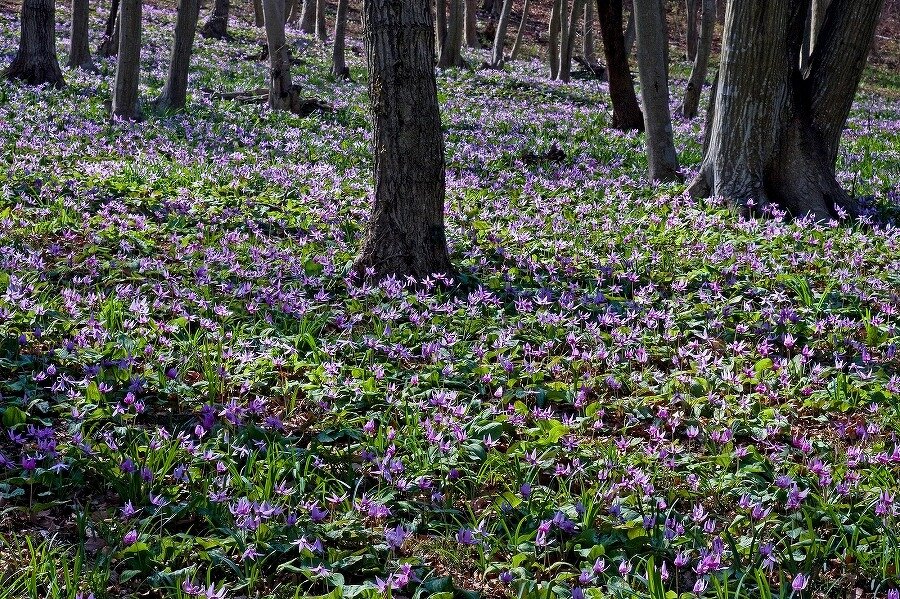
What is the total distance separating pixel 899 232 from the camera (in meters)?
7.57

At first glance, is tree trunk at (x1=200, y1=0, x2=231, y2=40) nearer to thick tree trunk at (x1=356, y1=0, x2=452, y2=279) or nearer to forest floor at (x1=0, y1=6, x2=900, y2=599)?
forest floor at (x1=0, y1=6, x2=900, y2=599)

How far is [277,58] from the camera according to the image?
44.4ft

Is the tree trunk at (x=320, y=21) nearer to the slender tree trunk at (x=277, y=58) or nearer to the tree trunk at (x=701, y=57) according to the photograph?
the slender tree trunk at (x=277, y=58)

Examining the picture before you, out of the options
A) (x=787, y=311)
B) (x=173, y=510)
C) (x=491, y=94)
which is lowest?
(x=173, y=510)

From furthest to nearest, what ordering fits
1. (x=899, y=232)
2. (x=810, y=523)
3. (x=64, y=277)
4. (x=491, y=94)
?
1. (x=491, y=94)
2. (x=899, y=232)
3. (x=64, y=277)
4. (x=810, y=523)

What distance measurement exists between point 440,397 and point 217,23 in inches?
1033

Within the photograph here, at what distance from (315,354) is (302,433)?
2.52 feet

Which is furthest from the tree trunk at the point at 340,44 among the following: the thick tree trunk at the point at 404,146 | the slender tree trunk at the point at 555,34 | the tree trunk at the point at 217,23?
the thick tree trunk at the point at 404,146

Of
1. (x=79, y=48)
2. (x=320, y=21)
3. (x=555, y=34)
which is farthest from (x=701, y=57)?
(x=320, y=21)

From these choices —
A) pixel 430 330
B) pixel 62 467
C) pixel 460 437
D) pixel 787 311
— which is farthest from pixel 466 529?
pixel 787 311

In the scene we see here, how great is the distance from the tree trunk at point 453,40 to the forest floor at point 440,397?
52.6 feet

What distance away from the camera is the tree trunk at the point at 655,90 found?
362 inches

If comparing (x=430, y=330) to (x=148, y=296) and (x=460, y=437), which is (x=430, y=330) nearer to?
(x=460, y=437)

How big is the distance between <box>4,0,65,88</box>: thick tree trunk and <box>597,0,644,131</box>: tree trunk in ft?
30.0
